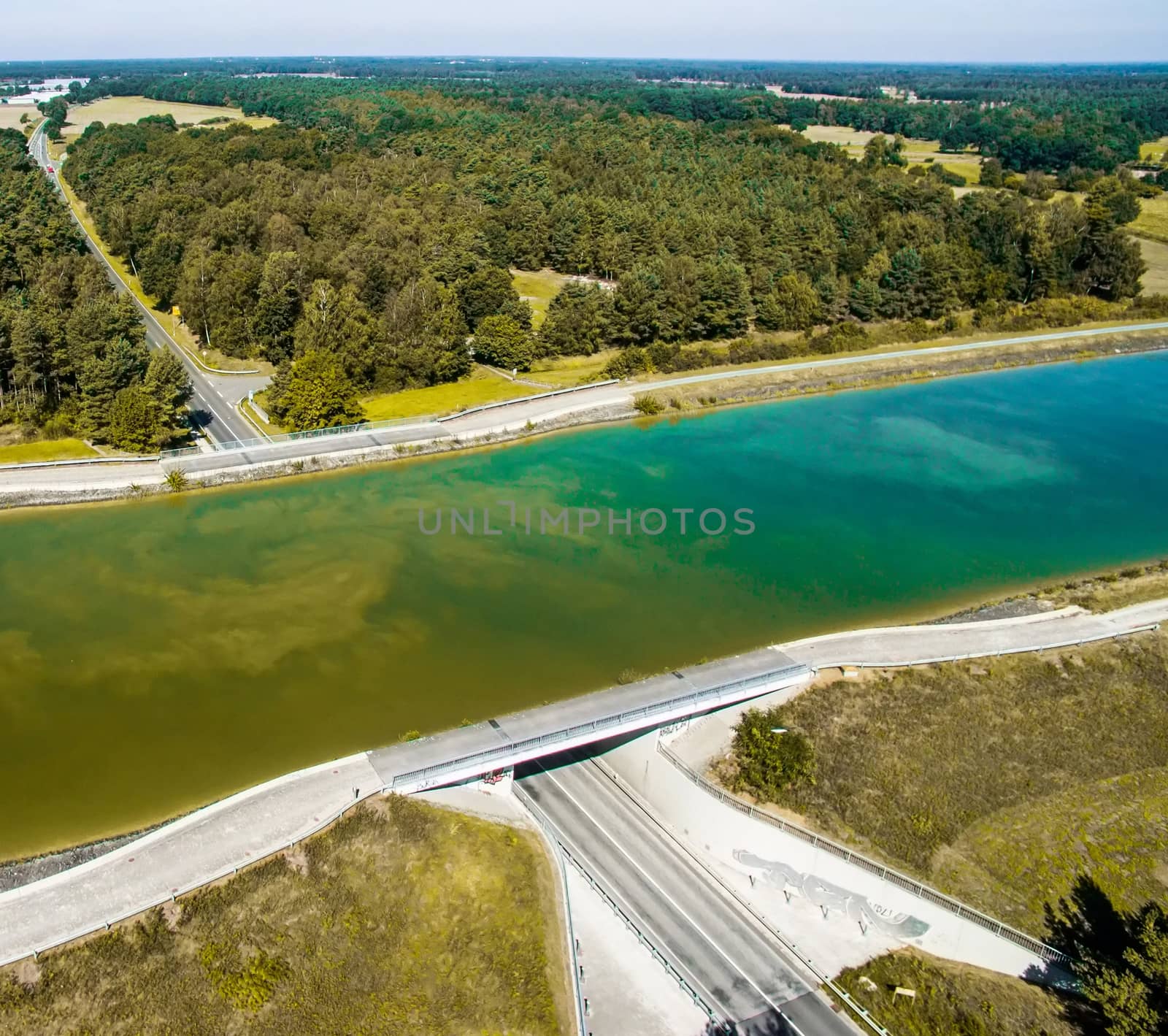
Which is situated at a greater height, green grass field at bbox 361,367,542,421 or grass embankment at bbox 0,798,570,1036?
green grass field at bbox 361,367,542,421

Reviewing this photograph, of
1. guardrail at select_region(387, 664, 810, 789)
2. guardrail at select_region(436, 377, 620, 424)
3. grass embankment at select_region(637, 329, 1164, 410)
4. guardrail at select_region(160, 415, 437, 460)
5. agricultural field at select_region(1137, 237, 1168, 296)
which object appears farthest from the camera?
agricultural field at select_region(1137, 237, 1168, 296)

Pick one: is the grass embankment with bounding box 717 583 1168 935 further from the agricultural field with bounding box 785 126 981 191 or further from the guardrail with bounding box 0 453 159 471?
the agricultural field with bounding box 785 126 981 191

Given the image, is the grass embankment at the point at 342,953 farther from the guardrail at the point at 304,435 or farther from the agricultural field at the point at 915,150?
the agricultural field at the point at 915,150

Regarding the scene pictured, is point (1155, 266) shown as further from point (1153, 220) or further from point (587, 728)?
point (587, 728)

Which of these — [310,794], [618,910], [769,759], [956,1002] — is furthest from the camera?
[769,759]

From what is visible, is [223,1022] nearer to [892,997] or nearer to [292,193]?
[892,997]

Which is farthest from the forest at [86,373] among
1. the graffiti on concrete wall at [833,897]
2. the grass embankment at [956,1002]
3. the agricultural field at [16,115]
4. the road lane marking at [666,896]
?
the agricultural field at [16,115]

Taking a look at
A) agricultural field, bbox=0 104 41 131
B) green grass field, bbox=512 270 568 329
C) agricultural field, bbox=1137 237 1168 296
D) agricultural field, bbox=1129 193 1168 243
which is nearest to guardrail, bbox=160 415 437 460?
green grass field, bbox=512 270 568 329

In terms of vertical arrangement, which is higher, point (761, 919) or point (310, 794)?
point (310, 794)

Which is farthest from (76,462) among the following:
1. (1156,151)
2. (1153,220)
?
(1156,151)
